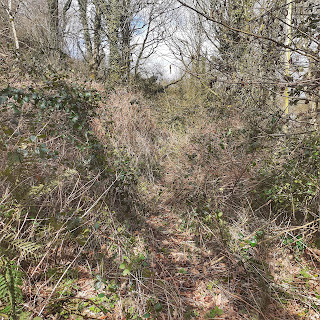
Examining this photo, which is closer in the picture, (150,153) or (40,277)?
(40,277)

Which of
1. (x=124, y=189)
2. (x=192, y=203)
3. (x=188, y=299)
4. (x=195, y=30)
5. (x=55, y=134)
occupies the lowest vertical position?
(x=188, y=299)

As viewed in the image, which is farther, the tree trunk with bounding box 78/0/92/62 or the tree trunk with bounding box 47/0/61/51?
the tree trunk with bounding box 78/0/92/62

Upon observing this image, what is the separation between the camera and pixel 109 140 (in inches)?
174

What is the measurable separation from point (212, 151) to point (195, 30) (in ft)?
24.1

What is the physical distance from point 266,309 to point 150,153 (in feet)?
12.9

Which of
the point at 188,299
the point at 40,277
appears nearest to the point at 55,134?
the point at 40,277

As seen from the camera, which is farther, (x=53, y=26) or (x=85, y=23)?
(x=85, y=23)

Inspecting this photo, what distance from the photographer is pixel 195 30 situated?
9508 mm

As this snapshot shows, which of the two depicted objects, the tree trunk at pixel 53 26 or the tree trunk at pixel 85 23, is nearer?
the tree trunk at pixel 53 26

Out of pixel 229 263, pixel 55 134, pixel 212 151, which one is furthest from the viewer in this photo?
pixel 212 151

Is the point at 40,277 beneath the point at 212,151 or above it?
beneath

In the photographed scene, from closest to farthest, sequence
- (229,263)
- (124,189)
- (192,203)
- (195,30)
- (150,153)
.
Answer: (229,263)
(124,189)
(192,203)
(150,153)
(195,30)

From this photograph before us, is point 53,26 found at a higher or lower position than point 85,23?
lower

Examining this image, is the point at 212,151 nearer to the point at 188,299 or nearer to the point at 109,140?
the point at 109,140
